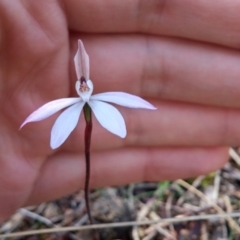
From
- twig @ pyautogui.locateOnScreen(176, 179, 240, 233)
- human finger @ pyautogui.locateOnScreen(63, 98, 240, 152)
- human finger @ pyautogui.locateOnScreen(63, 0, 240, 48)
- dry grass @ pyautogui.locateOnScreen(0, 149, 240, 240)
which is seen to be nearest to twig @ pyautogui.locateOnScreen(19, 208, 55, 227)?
dry grass @ pyautogui.locateOnScreen(0, 149, 240, 240)

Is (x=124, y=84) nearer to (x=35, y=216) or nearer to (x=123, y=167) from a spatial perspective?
(x=123, y=167)

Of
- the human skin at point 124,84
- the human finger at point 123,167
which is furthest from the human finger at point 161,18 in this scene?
the human finger at point 123,167

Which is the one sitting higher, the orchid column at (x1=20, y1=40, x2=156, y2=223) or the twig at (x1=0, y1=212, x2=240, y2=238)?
the orchid column at (x1=20, y1=40, x2=156, y2=223)

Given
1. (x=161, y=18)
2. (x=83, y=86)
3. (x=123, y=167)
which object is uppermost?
(x=161, y=18)

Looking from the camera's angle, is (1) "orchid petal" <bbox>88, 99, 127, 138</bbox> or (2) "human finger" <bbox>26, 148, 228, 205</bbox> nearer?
(1) "orchid petal" <bbox>88, 99, 127, 138</bbox>

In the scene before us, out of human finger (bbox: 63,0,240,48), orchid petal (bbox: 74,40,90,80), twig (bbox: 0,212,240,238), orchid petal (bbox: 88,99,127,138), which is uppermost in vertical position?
human finger (bbox: 63,0,240,48)

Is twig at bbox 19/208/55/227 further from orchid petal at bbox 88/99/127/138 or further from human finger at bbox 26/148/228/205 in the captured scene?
orchid petal at bbox 88/99/127/138

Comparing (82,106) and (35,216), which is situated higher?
(82,106)

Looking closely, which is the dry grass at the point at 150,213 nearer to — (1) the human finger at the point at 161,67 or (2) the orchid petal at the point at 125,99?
(1) the human finger at the point at 161,67

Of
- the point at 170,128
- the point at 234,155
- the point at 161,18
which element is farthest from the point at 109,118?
the point at 234,155
